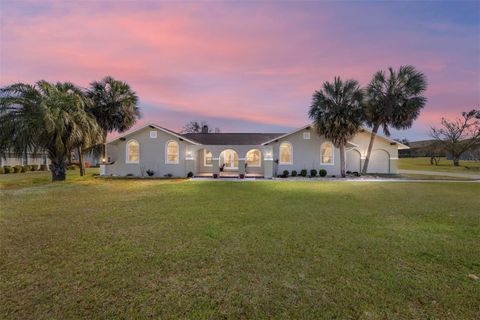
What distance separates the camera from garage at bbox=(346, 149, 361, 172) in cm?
2075

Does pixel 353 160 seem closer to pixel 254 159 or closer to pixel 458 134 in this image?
pixel 254 159

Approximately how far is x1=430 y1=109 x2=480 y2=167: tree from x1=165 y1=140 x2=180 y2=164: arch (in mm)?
42914

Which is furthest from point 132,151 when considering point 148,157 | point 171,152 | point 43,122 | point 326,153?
point 326,153

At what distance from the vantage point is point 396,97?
62.0 feet

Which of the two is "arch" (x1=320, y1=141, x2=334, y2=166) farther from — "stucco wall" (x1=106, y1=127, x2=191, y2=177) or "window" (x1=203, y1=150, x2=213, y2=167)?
"stucco wall" (x1=106, y1=127, x2=191, y2=177)

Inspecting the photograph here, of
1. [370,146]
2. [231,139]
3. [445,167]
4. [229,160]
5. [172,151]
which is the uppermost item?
[231,139]

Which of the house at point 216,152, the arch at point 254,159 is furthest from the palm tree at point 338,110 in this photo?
the arch at point 254,159

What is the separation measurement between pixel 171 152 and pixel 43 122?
335 inches

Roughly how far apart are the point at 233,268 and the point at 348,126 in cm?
1704

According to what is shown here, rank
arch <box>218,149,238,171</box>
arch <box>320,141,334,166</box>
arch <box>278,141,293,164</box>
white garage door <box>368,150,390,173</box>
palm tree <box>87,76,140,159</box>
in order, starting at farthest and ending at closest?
1. arch <box>218,149,238,171</box>
2. white garage door <box>368,150,390,173</box>
3. palm tree <box>87,76,140,159</box>
4. arch <box>278,141,293,164</box>
5. arch <box>320,141,334,166</box>

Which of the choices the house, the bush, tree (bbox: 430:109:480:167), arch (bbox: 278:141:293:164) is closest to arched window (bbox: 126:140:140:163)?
the house

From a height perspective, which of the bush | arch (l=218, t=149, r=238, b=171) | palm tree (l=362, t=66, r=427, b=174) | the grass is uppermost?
palm tree (l=362, t=66, r=427, b=174)

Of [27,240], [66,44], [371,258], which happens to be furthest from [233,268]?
[66,44]

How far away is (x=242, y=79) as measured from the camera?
20781 mm
